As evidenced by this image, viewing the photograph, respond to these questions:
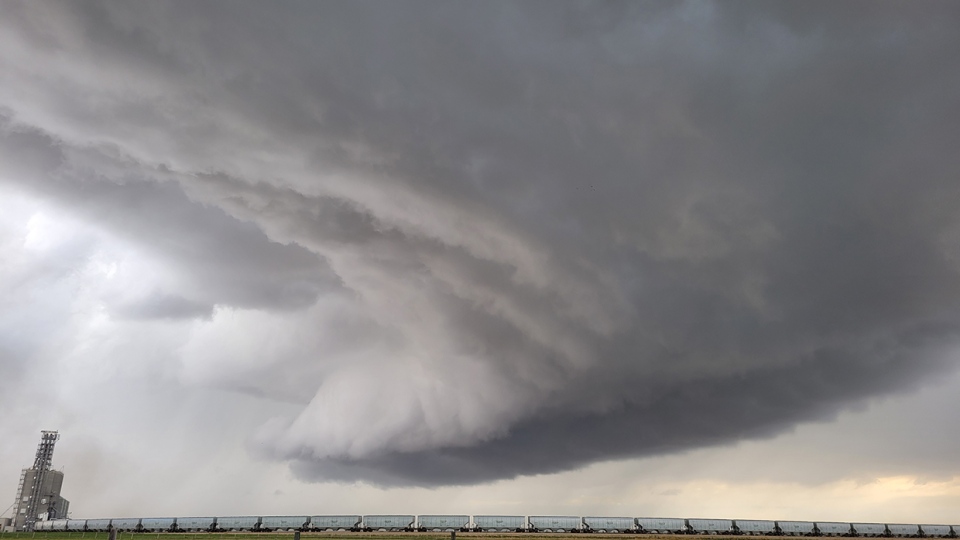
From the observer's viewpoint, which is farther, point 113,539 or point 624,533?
point 624,533

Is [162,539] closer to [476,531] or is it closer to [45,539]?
[45,539]

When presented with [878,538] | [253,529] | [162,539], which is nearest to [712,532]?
[878,538]

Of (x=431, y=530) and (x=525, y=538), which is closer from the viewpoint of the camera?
(x=525, y=538)

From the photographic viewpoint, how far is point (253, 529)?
193 metres

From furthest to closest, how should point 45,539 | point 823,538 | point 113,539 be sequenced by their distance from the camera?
point 823,538, point 45,539, point 113,539

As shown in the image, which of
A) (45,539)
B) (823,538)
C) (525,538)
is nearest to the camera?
(45,539)

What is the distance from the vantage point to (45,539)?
138 metres

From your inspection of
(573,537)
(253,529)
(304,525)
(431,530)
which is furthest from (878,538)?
(253,529)

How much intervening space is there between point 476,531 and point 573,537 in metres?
39.4

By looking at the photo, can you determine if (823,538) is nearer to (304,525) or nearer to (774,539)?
(774,539)

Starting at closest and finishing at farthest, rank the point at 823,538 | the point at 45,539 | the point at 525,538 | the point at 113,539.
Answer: the point at 113,539 < the point at 45,539 < the point at 525,538 < the point at 823,538

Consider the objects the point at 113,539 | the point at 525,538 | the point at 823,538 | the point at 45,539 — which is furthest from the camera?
the point at 823,538

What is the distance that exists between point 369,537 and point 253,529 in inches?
2660

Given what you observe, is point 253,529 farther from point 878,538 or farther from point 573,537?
point 878,538
